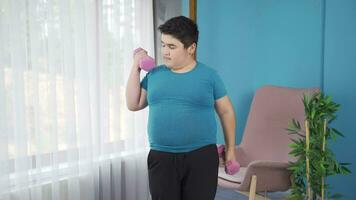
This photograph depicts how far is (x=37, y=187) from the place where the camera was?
6.88 ft

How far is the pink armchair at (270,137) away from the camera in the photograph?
2.05m

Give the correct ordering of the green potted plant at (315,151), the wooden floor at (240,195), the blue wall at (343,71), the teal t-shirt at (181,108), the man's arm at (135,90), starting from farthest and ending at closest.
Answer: the wooden floor at (240,195)
the blue wall at (343,71)
the green potted plant at (315,151)
the man's arm at (135,90)
the teal t-shirt at (181,108)

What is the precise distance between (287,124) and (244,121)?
52 centimetres

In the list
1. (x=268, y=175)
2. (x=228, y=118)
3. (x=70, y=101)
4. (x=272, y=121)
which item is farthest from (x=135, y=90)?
(x=272, y=121)

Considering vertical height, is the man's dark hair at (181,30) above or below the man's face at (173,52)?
above

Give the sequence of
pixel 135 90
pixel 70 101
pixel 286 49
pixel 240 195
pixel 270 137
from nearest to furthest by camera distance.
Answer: pixel 135 90 → pixel 70 101 → pixel 270 137 → pixel 286 49 → pixel 240 195

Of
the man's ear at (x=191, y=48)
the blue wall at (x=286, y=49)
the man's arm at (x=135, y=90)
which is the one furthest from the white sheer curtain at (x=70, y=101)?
the man's ear at (x=191, y=48)

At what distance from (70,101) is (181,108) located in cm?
108

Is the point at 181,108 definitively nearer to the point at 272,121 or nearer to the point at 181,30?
the point at 181,30

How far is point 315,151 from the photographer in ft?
6.48

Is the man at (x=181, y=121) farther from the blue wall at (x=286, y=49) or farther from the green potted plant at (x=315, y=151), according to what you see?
the blue wall at (x=286, y=49)

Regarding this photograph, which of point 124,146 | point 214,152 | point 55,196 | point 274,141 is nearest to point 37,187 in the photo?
point 55,196

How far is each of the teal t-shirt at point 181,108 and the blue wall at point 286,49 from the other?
1.19 meters

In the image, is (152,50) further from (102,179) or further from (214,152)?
(214,152)
